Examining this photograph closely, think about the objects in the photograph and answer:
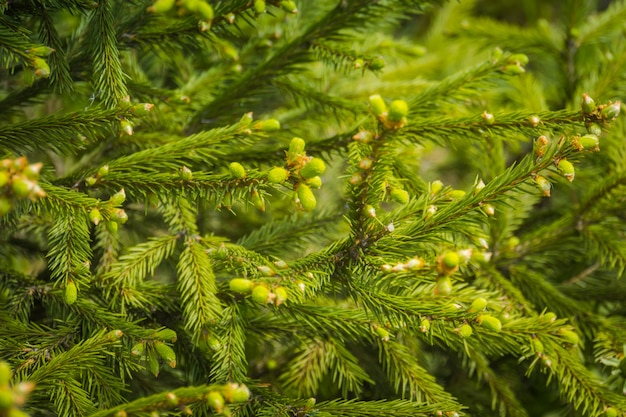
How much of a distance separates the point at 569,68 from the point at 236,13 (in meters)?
1.32

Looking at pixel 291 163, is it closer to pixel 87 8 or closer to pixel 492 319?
pixel 492 319

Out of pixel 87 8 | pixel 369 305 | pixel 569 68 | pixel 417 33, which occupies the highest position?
pixel 87 8

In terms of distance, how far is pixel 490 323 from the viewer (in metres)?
0.91

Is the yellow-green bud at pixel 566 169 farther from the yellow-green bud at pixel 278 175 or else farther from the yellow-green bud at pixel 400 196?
the yellow-green bud at pixel 278 175

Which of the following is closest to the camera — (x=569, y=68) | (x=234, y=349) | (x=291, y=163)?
(x=291, y=163)

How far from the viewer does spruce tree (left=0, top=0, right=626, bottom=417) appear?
35.9 inches

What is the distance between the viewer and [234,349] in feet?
3.32

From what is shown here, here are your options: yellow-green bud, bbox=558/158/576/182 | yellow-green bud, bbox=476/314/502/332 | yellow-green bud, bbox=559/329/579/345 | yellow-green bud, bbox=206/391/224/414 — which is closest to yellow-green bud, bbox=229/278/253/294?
yellow-green bud, bbox=206/391/224/414

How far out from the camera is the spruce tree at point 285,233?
2.99 ft

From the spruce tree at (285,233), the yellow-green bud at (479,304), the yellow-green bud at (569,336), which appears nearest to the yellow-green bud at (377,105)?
the spruce tree at (285,233)

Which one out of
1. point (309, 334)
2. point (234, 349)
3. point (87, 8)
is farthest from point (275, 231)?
point (87, 8)

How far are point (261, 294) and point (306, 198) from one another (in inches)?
7.2

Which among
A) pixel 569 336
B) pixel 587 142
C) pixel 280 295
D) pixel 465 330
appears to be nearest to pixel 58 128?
pixel 280 295

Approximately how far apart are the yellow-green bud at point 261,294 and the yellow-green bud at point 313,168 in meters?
0.21
